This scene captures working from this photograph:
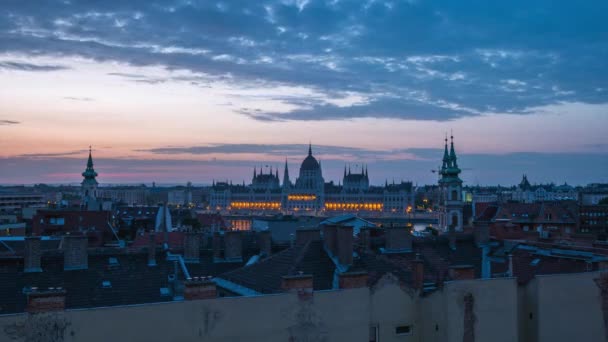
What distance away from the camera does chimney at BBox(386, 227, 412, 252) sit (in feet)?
→ 76.7

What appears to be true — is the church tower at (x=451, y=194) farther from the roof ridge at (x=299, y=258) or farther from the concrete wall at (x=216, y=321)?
the concrete wall at (x=216, y=321)

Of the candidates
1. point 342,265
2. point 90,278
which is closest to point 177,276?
point 90,278

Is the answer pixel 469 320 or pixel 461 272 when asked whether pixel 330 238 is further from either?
pixel 469 320

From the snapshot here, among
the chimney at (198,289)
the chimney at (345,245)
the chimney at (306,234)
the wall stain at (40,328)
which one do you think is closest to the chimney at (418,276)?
the chimney at (345,245)

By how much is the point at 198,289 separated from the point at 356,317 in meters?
3.42

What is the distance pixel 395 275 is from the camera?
48.4 feet

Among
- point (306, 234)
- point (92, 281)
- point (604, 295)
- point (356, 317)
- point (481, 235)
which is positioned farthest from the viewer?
point (481, 235)

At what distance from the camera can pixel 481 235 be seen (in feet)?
89.4

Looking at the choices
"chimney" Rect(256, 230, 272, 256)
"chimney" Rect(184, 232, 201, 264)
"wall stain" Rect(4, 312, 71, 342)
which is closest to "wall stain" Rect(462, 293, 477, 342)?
"wall stain" Rect(4, 312, 71, 342)

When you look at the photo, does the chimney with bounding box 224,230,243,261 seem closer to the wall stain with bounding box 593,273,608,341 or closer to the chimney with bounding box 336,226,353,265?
the chimney with bounding box 336,226,353,265

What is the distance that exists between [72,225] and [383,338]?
4471 cm

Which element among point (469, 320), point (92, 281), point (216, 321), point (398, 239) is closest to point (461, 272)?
point (469, 320)

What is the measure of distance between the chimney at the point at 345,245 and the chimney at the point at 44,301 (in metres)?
7.63

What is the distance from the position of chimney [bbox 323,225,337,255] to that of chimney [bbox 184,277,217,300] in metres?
5.42
